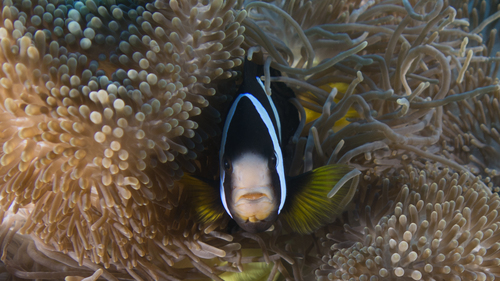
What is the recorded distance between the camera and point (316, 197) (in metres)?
0.74

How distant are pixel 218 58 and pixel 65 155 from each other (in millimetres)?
351

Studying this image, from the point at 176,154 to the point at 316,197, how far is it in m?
0.31

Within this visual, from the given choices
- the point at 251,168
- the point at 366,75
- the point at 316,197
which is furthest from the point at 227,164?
the point at 366,75

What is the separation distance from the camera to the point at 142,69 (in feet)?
2.20

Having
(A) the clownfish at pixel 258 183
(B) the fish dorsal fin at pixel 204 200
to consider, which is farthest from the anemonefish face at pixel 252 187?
(B) the fish dorsal fin at pixel 204 200

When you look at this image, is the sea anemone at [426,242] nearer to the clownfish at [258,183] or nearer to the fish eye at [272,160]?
the clownfish at [258,183]

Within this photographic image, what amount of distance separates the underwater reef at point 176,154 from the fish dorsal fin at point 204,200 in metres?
0.02

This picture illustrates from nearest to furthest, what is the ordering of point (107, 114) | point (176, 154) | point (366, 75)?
point (107, 114), point (176, 154), point (366, 75)

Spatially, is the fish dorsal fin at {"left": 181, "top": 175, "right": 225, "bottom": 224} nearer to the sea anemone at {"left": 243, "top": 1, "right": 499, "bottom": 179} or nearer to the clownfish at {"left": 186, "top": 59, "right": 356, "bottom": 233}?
the clownfish at {"left": 186, "top": 59, "right": 356, "bottom": 233}

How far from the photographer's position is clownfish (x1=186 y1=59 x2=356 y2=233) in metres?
0.62

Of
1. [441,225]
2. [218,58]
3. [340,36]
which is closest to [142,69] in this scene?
[218,58]

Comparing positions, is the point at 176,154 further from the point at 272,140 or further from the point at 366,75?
the point at 366,75

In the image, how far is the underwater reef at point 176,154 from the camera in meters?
0.58

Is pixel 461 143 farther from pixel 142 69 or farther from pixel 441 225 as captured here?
pixel 142 69
